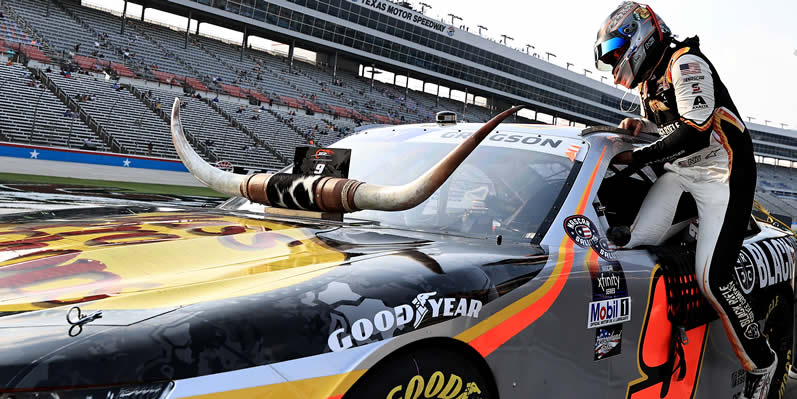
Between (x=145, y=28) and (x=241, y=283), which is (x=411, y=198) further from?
(x=145, y=28)

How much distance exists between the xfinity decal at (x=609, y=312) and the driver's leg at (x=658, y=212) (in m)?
0.44

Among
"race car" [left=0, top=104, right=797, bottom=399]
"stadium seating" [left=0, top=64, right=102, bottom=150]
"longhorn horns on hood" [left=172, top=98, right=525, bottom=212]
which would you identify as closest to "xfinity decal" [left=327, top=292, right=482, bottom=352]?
"race car" [left=0, top=104, right=797, bottom=399]

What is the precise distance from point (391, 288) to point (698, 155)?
201 cm

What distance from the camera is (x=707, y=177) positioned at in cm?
274

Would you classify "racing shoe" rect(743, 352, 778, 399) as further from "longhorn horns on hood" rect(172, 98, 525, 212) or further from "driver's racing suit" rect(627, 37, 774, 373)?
"longhorn horns on hood" rect(172, 98, 525, 212)

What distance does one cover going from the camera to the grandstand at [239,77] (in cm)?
2622

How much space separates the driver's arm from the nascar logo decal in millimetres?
586

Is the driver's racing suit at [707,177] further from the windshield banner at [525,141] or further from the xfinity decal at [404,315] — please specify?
the xfinity decal at [404,315]

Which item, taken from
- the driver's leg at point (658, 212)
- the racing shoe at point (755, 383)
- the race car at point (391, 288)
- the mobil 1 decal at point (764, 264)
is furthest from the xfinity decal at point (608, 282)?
the racing shoe at point (755, 383)

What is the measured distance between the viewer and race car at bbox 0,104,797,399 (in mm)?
1062

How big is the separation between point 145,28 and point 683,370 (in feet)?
140

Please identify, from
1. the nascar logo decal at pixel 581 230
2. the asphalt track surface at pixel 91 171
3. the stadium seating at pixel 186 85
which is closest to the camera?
the nascar logo decal at pixel 581 230

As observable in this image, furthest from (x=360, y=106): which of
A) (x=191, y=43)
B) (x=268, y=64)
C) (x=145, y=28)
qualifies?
(x=145, y=28)

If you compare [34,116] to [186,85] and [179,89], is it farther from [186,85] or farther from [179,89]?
[186,85]
